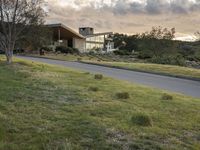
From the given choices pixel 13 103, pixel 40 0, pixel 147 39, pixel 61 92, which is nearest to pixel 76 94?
pixel 61 92

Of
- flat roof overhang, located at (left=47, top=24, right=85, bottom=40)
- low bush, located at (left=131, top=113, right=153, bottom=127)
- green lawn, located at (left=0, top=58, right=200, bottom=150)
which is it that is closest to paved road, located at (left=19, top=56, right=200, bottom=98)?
green lawn, located at (left=0, top=58, right=200, bottom=150)

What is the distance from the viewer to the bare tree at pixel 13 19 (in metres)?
24.1

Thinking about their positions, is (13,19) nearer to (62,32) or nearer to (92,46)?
(62,32)

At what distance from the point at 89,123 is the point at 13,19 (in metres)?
18.5

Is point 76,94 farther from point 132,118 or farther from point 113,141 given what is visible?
point 113,141

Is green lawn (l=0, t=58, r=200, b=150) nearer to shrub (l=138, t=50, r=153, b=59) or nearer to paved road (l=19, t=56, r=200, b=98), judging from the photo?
paved road (l=19, t=56, r=200, b=98)

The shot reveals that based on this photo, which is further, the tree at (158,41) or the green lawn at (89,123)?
the tree at (158,41)

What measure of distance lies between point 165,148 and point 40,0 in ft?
71.5

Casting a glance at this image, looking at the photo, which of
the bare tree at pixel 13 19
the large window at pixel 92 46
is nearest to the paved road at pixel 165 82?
the bare tree at pixel 13 19

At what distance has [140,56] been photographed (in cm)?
5584

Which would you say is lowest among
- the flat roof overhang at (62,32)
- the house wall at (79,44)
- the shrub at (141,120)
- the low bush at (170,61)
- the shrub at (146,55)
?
the low bush at (170,61)

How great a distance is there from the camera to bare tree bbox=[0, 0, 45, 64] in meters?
24.1

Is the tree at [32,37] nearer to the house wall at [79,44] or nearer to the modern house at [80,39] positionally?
the modern house at [80,39]

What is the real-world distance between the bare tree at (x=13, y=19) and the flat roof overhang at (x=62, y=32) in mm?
38880
